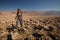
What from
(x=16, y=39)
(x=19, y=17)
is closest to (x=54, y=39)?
(x=16, y=39)

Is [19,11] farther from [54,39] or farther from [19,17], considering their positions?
[54,39]

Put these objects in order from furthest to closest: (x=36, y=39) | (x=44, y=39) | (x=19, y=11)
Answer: (x=19, y=11) → (x=36, y=39) → (x=44, y=39)

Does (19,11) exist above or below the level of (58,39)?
above

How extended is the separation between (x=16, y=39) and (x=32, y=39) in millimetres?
1255

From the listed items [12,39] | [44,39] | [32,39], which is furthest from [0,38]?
[44,39]

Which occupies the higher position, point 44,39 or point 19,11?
point 19,11

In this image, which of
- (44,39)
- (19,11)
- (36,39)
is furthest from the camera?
(19,11)

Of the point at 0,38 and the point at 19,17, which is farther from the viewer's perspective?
the point at 19,17

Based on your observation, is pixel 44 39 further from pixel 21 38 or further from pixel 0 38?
pixel 0 38

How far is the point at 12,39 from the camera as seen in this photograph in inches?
340

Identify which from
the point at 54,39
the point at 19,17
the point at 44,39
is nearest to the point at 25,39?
the point at 44,39

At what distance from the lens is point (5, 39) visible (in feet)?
29.0

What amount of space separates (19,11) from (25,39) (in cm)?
439

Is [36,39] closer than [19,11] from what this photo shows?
Yes
